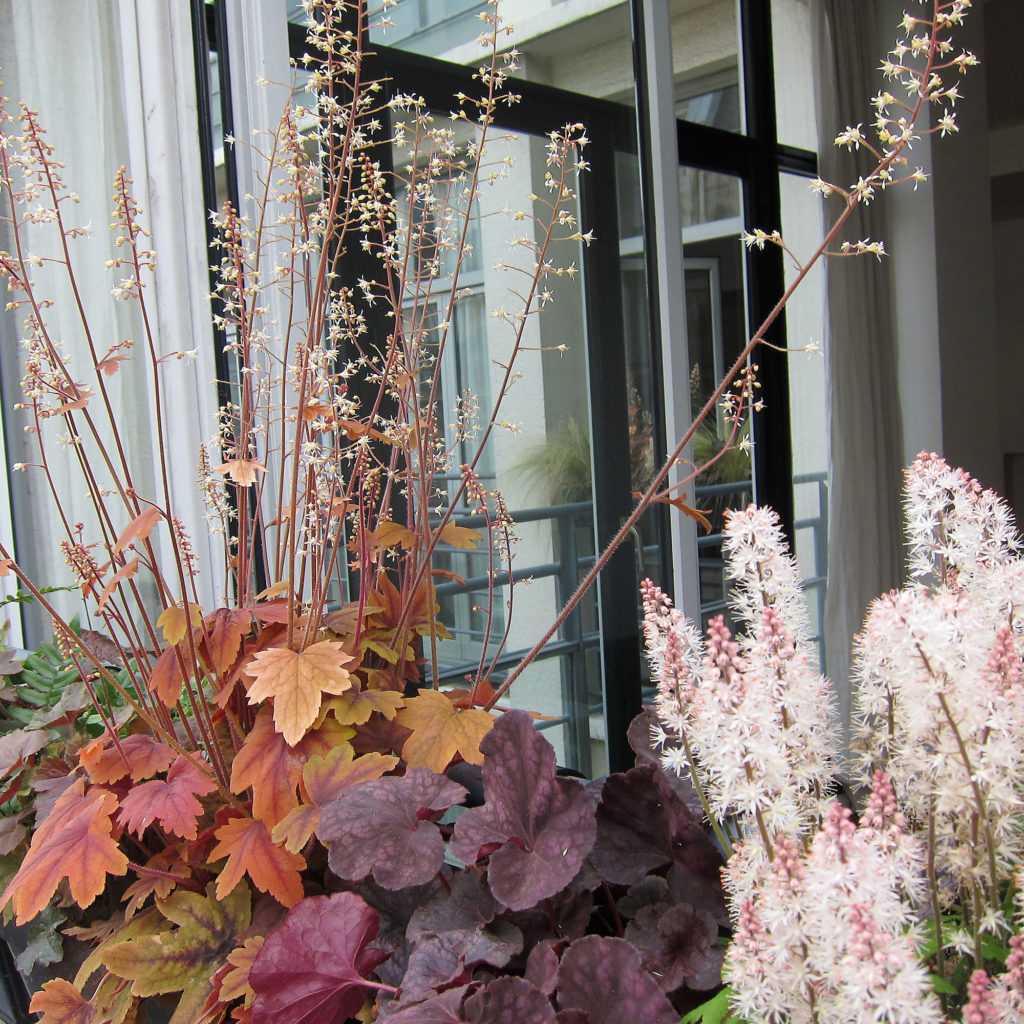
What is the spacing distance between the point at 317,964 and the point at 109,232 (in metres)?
1.65

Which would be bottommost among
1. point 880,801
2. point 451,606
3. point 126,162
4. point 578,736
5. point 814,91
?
point 578,736

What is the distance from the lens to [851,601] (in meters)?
4.09

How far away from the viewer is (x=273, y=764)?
94 centimetres

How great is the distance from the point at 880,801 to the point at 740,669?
0.32 ft

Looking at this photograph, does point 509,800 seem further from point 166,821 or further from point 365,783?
point 166,821

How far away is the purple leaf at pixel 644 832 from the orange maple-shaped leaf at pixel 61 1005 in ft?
1.68

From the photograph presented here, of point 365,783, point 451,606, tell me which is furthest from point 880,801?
point 451,606

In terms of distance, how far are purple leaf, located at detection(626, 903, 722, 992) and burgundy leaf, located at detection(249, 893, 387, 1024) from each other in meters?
0.19

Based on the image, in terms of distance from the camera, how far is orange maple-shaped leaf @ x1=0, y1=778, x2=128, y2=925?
869 millimetres

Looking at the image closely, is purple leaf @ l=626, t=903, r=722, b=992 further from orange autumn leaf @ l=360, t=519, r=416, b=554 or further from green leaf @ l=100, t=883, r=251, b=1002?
orange autumn leaf @ l=360, t=519, r=416, b=554

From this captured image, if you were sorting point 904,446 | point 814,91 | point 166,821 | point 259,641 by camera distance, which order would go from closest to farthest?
point 166,821, point 259,641, point 814,91, point 904,446

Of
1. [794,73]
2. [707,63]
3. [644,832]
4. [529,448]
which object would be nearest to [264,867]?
[644,832]

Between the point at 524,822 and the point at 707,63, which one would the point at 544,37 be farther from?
the point at 524,822

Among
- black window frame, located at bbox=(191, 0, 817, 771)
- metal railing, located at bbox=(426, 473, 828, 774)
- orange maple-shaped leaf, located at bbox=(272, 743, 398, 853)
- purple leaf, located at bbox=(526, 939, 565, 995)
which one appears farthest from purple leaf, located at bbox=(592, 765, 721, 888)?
metal railing, located at bbox=(426, 473, 828, 774)
